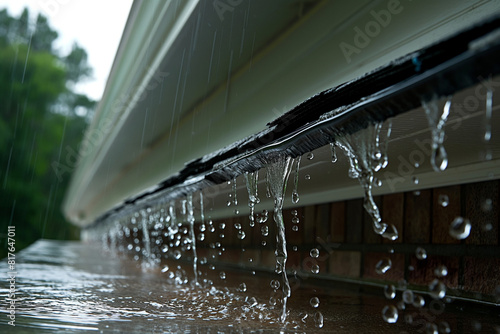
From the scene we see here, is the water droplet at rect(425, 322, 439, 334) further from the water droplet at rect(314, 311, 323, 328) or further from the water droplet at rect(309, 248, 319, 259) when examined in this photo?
the water droplet at rect(309, 248, 319, 259)

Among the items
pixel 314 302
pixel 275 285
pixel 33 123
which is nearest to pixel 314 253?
pixel 275 285

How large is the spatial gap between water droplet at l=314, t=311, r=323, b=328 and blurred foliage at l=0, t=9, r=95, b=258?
838 inches

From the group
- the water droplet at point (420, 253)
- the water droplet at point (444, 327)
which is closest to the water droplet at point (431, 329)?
the water droplet at point (444, 327)

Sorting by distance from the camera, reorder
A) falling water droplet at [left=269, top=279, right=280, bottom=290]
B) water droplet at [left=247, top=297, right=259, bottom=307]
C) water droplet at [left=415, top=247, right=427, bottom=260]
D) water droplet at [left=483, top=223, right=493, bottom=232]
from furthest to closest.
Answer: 1. falling water droplet at [left=269, top=279, right=280, bottom=290]
2. water droplet at [left=483, top=223, right=493, bottom=232]
3. water droplet at [left=247, top=297, right=259, bottom=307]
4. water droplet at [left=415, top=247, right=427, bottom=260]

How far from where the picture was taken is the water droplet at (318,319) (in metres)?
1.73

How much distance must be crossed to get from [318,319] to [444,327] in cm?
41

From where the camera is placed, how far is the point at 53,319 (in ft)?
4.95

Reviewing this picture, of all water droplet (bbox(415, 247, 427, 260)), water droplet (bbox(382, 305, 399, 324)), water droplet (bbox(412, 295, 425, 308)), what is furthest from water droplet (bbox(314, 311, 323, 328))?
water droplet (bbox(415, 247, 427, 260))

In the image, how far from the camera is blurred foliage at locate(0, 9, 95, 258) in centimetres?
2631

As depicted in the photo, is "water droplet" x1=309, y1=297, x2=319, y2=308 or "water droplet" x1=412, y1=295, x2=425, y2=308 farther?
"water droplet" x1=309, y1=297, x2=319, y2=308

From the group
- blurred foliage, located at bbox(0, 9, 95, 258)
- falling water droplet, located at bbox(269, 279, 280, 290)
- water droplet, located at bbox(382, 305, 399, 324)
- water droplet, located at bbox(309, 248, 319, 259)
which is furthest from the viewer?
blurred foliage, located at bbox(0, 9, 95, 258)

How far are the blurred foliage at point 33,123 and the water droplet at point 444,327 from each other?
21600mm

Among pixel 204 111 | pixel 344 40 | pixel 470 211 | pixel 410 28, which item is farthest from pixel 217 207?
pixel 410 28

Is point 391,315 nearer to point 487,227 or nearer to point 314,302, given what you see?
point 314,302
